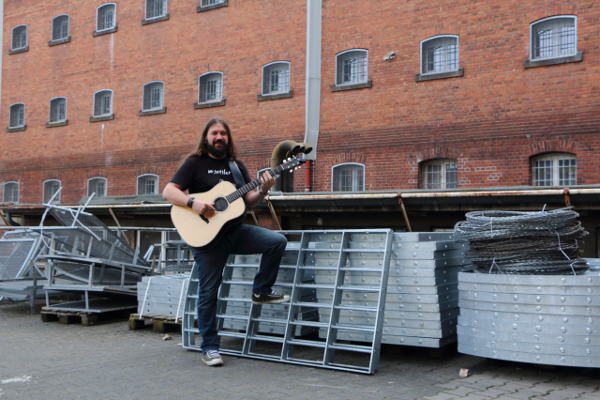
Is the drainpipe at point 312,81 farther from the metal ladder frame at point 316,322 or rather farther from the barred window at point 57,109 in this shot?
the barred window at point 57,109

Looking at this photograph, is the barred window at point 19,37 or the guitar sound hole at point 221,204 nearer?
the guitar sound hole at point 221,204

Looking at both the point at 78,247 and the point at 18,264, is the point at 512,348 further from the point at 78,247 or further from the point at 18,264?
the point at 18,264

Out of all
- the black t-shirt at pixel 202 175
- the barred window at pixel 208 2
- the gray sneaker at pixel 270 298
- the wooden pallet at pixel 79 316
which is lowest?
the wooden pallet at pixel 79 316

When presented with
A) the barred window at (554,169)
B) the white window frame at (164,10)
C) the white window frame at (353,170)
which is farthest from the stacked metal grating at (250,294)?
the white window frame at (164,10)

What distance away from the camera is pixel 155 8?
21.8m

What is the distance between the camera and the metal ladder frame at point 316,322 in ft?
20.0

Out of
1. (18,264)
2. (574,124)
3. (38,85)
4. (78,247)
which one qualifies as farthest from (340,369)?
(38,85)

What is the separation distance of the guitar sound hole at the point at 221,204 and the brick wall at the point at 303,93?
990cm

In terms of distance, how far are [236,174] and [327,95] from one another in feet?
37.3

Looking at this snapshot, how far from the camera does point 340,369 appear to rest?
6.15 meters

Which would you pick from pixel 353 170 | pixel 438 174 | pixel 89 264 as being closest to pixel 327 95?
pixel 353 170

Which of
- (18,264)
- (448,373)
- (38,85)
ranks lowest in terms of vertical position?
(448,373)

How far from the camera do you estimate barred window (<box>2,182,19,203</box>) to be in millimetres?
25625

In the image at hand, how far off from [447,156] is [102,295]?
8887mm
